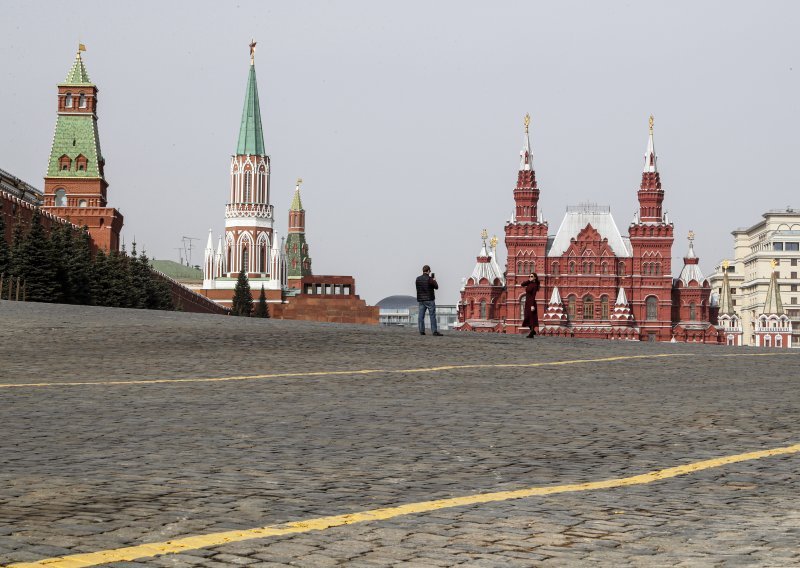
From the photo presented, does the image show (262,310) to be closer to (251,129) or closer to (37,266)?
(251,129)

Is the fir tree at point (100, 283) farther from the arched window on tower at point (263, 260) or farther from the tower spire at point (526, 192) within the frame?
the arched window on tower at point (263, 260)

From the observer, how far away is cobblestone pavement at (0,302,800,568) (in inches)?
267

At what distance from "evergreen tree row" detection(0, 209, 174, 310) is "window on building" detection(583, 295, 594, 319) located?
59.9 m

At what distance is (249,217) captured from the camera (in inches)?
6216

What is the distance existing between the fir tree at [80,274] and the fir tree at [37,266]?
6.36ft

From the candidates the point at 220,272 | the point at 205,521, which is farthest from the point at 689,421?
the point at 220,272

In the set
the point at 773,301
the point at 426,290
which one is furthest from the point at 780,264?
the point at 426,290

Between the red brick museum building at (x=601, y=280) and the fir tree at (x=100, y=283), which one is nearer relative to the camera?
the fir tree at (x=100, y=283)

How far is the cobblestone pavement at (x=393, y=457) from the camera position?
22.3 feet

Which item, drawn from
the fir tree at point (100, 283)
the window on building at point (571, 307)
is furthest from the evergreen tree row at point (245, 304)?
the fir tree at point (100, 283)

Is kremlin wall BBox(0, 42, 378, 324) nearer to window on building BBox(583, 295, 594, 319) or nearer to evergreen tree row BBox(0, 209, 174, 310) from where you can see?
evergreen tree row BBox(0, 209, 174, 310)

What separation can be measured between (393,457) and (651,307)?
11349cm

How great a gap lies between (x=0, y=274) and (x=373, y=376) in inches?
1362

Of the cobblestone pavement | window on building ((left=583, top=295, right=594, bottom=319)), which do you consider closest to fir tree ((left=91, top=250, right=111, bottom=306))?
the cobblestone pavement
